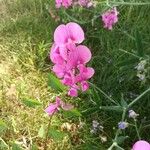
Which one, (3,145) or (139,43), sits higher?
(139,43)

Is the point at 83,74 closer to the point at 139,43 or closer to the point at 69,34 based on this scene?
the point at 69,34

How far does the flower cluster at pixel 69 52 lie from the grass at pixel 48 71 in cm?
41

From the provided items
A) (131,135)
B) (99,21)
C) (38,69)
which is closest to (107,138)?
(131,135)

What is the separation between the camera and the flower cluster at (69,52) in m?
1.09

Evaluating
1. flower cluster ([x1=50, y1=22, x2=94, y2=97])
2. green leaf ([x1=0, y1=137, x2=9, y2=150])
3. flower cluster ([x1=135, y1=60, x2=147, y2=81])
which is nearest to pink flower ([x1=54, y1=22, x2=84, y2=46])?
flower cluster ([x1=50, y1=22, x2=94, y2=97])

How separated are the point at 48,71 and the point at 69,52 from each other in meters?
1.26

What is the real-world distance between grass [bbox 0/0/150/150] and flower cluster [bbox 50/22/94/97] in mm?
410

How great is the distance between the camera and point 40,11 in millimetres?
2752

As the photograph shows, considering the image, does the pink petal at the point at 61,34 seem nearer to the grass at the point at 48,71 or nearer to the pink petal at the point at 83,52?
the pink petal at the point at 83,52

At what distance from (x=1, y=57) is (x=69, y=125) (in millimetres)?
642

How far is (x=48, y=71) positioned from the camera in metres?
2.37

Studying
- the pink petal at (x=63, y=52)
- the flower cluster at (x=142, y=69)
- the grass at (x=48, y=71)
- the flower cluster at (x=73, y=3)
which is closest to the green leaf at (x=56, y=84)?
the grass at (x=48, y=71)

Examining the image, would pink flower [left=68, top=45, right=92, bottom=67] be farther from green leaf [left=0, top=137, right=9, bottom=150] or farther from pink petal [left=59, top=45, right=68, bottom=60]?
green leaf [left=0, top=137, right=9, bottom=150]

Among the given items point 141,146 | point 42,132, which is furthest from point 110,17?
point 141,146
